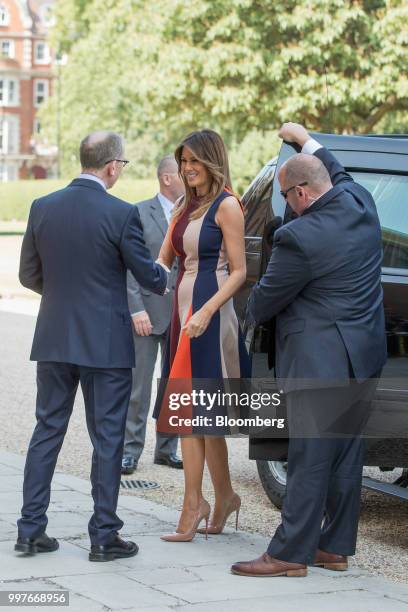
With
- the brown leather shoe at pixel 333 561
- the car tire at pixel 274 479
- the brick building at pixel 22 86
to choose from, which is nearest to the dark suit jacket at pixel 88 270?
the brown leather shoe at pixel 333 561

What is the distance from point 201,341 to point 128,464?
2383 millimetres

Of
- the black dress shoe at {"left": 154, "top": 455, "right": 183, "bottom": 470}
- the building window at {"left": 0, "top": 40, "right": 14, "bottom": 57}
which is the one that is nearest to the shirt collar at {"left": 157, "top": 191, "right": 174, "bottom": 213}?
the black dress shoe at {"left": 154, "top": 455, "right": 183, "bottom": 470}

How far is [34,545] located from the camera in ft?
19.2

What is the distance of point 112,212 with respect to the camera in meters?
5.79

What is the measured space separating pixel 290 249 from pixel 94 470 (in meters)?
1.31

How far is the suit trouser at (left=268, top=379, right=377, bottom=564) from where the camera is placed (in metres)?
5.61

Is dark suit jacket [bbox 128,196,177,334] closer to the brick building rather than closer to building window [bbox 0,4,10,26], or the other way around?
the brick building

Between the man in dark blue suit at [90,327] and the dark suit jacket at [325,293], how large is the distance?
65 centimetres

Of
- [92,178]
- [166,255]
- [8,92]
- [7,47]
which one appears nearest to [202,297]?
[166,255]

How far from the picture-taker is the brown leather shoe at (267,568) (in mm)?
5652

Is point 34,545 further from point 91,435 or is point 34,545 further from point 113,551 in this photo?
point 91,435

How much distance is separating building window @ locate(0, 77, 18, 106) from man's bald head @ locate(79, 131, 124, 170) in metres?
111

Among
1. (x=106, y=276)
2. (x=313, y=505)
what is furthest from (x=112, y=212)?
(x=313, y=505)

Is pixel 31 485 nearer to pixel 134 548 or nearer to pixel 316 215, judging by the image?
pixel 134 548
